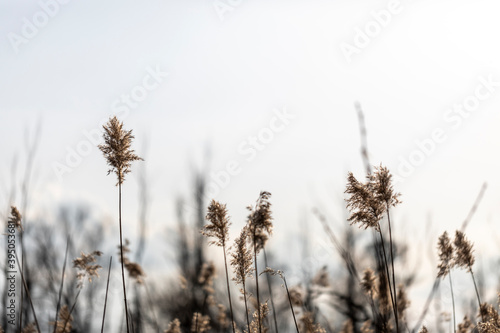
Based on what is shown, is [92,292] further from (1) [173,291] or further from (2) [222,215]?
(2) [222,215]

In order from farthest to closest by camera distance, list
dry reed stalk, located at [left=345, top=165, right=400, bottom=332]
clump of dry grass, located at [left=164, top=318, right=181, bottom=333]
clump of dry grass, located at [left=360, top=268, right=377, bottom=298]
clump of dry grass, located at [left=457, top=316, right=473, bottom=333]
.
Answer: clump of dry grass, located at [left=164, top=318, right=181, bottom=333]
clump of dry grass, located at [left=360, top=268, right=377, bottom=298]
clump of dry grass, located at [left=457, top=316, right=473, bottom=333]
dry reed stalk, located at [left=345, top=165, right=400, bottom=332]

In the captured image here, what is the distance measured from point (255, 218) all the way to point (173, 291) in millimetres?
16577

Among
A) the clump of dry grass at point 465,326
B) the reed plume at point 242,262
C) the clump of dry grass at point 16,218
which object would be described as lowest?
the clump of dry grass at point 465,326

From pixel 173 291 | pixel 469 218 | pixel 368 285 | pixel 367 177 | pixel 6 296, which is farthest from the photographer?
pixel 173 291

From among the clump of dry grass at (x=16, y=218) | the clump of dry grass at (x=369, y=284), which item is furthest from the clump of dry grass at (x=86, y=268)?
the clump of dry grass at (x=369, y=284)

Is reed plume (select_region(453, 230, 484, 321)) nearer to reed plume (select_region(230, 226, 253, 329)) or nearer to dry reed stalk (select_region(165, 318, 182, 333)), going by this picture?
reed plume (select_region(230, 226, 253, 329))

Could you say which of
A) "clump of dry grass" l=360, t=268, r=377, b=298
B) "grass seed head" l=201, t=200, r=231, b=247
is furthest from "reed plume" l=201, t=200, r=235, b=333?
"clump of dry grass" l=360, t=268, r=377, b=298

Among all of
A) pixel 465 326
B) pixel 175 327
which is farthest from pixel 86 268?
pixel 465 326

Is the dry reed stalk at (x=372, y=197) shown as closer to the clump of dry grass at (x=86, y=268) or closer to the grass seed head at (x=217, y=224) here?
the grass seed head at (x=217, y=224)

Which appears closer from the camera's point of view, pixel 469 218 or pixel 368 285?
pixel 469 218

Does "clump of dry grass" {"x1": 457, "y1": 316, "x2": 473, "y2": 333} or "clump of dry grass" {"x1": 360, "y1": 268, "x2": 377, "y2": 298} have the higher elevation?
"clump of dry grass" {"x1": 360, "y1": 268, "x2": 377, "y2": 298}

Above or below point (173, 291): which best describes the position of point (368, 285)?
below

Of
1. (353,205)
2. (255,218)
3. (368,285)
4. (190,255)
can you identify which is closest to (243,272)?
(255,218)

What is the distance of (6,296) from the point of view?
686cm
